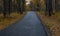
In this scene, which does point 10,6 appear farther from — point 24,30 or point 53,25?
point 24,30

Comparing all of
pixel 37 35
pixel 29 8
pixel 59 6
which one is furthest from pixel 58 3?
pixel 29 8

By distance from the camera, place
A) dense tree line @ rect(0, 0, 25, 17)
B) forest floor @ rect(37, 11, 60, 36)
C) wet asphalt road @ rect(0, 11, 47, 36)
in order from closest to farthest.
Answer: wet asphalt road @ rect(0, 11, 47, 36) → forest floor @ rect(37, 11, 60, 36) → dense tree line @ rect(0, 0, 25, 17)

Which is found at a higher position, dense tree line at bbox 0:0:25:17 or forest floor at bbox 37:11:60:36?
dense tree line at bbox 0:0:25:17

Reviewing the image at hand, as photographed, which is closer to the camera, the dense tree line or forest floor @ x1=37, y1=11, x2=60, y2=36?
forest floor @ x1=37, y1=11, x2=60, y2=36

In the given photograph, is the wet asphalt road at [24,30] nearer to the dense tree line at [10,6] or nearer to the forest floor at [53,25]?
the forest floor at [53,25]

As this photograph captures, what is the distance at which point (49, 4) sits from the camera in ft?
115

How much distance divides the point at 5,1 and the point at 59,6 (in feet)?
102

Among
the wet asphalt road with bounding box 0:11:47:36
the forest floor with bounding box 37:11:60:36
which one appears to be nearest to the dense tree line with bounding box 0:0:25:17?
the forest floor with bounding box 37:11:60:36

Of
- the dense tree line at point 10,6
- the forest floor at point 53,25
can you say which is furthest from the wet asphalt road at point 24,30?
the dense tree line at point 10,6

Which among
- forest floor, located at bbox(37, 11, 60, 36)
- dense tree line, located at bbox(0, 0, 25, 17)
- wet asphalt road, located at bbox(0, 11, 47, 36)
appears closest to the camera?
wet asphalt road, located at bbox(0, 11, 47, 36)

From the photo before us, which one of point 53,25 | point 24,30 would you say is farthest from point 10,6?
point 24,30

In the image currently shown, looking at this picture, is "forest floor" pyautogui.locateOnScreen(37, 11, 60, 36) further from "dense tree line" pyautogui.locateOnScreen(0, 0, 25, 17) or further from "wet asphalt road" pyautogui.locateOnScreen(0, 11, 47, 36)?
"dense tree line" pyautogui.locateOnScreen(0, 0, 25, 17)

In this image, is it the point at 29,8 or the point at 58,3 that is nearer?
the point at 58,3

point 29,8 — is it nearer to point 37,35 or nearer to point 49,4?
point 49,4
